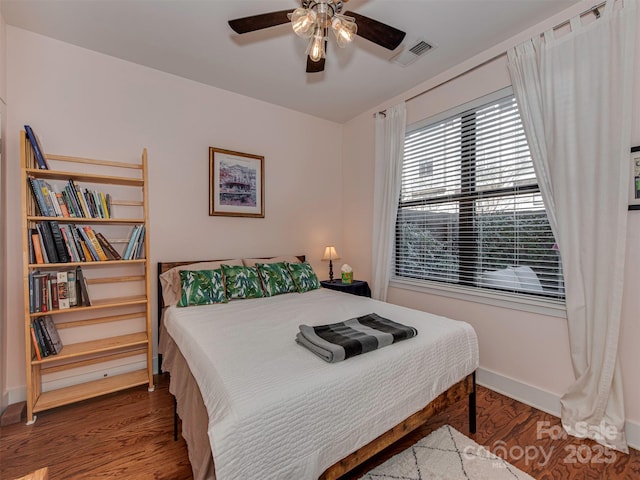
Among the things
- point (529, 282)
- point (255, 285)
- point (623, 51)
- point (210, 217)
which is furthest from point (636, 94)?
point (210, 217)

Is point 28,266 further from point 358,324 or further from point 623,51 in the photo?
point 623,51

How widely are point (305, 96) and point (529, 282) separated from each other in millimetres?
2756

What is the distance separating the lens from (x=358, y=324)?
1.75m

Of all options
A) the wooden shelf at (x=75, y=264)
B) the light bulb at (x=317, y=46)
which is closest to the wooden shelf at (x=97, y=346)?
the wooden shelf at (x=75, y=264)

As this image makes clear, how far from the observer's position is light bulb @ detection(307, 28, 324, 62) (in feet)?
5.33

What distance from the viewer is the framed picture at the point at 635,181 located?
1.71 meters

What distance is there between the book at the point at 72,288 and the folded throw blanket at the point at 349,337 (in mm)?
1765

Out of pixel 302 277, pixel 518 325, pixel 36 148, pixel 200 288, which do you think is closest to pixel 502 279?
pixel 518 325

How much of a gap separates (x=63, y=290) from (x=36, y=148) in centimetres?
101

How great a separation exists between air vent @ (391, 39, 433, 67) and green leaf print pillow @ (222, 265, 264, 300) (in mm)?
2287

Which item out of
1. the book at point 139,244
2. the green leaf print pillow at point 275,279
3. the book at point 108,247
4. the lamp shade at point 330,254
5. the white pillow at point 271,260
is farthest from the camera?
the lamp shade at point 330,254

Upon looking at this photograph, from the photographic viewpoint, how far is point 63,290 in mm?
2098

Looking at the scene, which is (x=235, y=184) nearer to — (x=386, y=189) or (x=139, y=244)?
(x=139, y=244)

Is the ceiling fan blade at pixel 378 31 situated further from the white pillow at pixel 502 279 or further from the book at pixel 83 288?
the book at pixel 83 288
